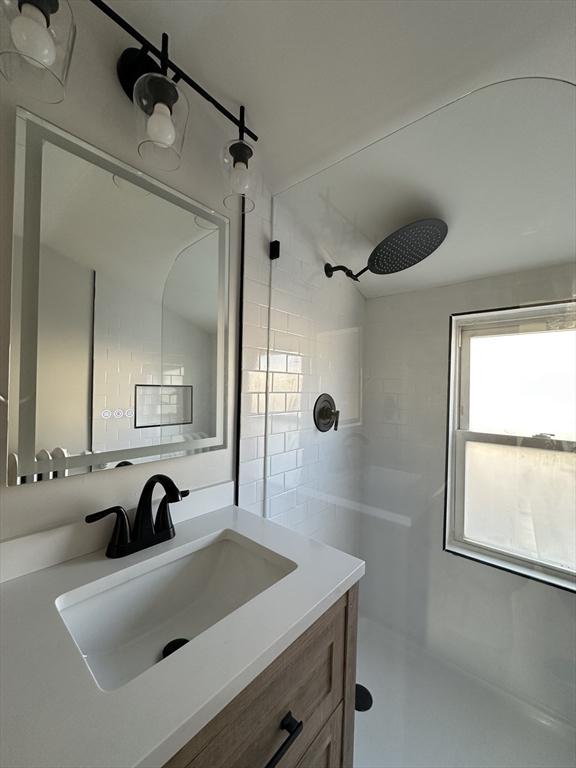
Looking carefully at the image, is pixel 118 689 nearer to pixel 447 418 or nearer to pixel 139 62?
pixel 139 62

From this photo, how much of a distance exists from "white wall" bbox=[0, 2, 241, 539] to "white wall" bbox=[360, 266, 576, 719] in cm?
106

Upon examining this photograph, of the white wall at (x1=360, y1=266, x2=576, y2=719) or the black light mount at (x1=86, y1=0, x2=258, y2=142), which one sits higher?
the black light mount at (x1=86, y1=0, x2=258, y2=142)

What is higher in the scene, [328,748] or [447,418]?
[447,418]

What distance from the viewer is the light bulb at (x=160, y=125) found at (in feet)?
2.51

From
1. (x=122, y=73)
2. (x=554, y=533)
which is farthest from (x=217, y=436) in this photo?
(x=554, y=533)

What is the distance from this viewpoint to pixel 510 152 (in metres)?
1.05

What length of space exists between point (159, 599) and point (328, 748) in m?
0.52

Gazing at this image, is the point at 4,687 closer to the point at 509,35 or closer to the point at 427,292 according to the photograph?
the point at 509,35

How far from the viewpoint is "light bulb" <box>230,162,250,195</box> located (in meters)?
0.96

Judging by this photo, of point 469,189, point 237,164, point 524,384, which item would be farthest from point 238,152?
point 524,384

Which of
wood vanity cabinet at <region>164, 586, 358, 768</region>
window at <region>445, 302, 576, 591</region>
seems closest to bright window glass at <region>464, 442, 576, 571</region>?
window at <region>445, 302, 576, 591</region>

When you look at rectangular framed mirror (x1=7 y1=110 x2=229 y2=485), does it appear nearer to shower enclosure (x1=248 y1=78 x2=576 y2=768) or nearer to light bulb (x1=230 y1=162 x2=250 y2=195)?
light bulb (x1=230 y1=162 x2=250 y2=195)

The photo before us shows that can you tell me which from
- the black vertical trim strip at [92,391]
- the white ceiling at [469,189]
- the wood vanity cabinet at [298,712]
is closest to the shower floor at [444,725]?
the wood vanity cabinet at [298,712]

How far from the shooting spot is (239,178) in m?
0.96
